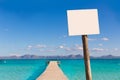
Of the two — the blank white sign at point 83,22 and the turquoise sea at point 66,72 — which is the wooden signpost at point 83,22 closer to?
the blank white sign at point 83,22

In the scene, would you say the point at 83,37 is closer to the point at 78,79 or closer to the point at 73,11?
the point at 73,11

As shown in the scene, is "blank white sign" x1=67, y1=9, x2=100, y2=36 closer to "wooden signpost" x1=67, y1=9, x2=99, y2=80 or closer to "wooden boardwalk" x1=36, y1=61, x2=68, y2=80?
"wooden signpost" x1=67, y1=9, x2=99, y2=80

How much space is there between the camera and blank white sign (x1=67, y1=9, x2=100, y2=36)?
17.4 feet

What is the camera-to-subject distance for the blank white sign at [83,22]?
17.4 ft

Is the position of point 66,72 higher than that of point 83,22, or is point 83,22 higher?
point 83,22

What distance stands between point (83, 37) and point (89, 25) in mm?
385

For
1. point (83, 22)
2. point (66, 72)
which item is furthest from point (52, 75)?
point (66, 72)

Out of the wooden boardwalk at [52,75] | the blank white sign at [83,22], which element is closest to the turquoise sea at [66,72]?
the wooden boardwalk at [52,75]

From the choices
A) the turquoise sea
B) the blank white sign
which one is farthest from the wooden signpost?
the turquoise sea

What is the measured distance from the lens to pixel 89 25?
5.35m

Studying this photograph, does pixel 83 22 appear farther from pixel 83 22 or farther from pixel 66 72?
pixel 66 72

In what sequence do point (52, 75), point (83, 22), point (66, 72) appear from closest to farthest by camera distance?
point (83, 22)
point (52, 75)
point (66, 72)

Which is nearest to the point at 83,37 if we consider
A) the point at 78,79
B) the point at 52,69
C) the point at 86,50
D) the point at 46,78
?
the point at 86,50

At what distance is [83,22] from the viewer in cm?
534
